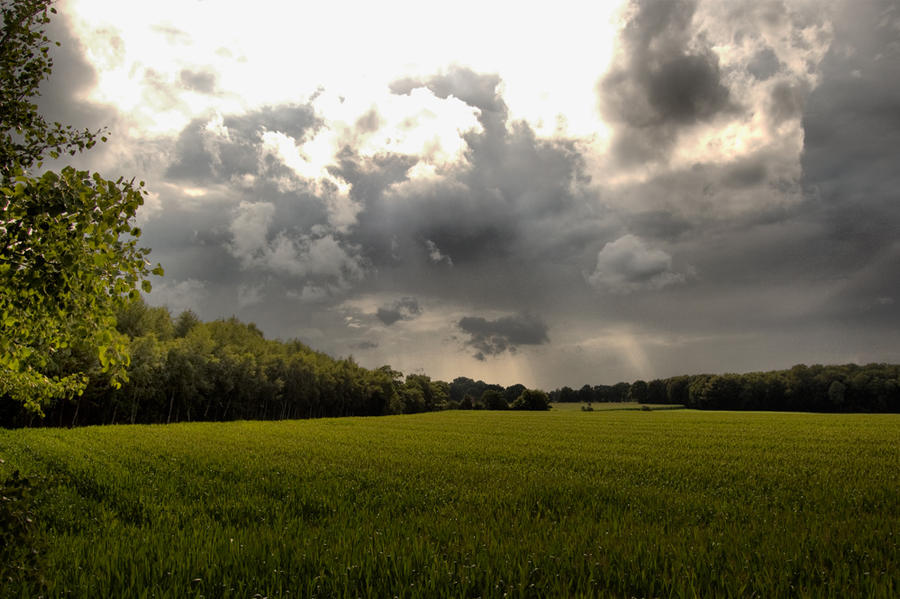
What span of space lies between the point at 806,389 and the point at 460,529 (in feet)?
514

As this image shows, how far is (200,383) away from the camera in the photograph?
255 ft

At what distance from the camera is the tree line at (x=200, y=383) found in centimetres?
6506

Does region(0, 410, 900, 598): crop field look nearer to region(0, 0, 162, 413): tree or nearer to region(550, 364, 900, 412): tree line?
region(0, 0, 162, 413): tree

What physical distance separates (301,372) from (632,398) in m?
137

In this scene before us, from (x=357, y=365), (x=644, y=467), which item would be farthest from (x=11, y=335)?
(x=357, y=365)

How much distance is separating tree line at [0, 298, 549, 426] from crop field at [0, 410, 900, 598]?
2412 cm

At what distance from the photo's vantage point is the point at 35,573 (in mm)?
4602

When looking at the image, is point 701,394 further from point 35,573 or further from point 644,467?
point 35,573

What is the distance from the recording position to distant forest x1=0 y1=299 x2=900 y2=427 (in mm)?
67188

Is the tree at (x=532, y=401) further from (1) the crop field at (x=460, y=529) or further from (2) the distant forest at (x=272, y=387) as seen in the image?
(1) the crop field at (x=460, y=529)

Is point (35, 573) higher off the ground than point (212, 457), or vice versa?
point (35, 573)

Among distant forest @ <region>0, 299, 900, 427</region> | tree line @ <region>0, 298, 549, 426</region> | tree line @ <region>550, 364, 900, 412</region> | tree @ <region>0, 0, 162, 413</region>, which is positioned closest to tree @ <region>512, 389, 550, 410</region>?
distant forest @ <region>0, 299, 900, 427</region>

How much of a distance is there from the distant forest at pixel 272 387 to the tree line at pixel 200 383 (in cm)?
22

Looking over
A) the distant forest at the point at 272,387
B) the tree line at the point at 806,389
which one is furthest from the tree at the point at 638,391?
the tree line at the point at 806,389
